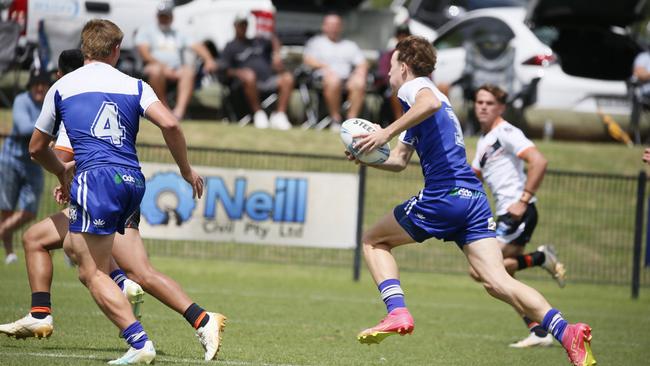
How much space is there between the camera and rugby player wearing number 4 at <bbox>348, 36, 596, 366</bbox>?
7.05 metres

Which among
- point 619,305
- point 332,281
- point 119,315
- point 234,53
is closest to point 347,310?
point 332,281

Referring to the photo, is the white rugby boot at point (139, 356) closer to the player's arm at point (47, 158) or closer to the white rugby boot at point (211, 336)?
the white rugby boot at point (211, 336)

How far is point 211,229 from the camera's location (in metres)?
14.2

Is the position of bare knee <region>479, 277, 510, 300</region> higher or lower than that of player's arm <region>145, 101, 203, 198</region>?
lower

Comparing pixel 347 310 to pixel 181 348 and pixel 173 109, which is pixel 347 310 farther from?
pixel 173 109

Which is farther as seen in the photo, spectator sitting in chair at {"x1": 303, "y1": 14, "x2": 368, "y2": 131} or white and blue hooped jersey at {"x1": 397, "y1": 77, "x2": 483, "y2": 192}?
spectator sitting in chair at {"x1": 303, "y1": 14, "x2": 368, "y2": 131}

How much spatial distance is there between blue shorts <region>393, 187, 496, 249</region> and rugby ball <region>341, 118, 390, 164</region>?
37 cm

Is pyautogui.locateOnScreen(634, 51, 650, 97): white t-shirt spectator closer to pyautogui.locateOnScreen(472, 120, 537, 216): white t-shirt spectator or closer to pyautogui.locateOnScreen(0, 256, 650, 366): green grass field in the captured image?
pyautogui.locateOnScreen(0, 256, 650, 366): green grass field

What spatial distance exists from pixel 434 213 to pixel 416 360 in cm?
141

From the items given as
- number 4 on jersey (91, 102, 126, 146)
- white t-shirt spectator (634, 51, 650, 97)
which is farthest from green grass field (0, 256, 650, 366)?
white t-shirt spectator (634, 51, 650, 97)

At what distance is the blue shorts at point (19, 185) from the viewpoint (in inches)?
534

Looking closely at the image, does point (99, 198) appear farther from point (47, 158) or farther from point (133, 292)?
point (133, 292)

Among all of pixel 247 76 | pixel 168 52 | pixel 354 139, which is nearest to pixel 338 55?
pixel 247 76

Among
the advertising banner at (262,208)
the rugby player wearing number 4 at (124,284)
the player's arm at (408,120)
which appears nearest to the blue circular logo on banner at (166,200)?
the advertising banner at (262,208)
